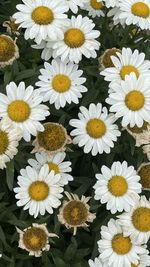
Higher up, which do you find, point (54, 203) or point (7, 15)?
point (7, 15)

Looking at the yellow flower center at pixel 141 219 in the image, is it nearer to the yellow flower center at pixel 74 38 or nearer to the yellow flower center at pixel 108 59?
the yellow flower center at pixel 108 59

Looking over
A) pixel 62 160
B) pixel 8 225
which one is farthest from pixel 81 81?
pixel 8 225

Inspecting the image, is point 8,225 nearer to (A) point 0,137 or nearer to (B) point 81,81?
(A) point 0,137

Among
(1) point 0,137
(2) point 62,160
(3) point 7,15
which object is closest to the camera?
(1) point 0,137

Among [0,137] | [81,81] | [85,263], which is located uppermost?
[81,81]

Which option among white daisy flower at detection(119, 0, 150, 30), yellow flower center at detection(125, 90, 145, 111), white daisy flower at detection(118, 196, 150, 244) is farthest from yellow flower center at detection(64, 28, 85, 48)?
white daisy flower at detection(118, 196, 150, 244)

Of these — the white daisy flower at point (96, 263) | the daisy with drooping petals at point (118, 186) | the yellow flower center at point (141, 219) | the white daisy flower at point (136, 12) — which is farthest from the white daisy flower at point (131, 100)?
the white daisy flower at point (96, 263)
